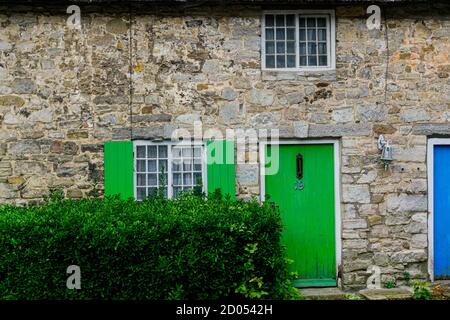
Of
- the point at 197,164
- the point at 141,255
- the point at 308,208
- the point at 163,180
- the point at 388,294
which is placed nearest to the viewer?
the point at 141,255

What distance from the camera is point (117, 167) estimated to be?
803 centimetres

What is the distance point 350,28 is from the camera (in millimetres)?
8336

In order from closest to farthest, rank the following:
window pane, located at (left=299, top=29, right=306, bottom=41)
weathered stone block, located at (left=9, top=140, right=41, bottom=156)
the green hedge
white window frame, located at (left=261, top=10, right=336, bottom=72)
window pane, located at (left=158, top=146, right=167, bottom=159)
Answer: the green hedge < weathered stone block, located at (left=9, top=140, right=41, bottom=156) < window pane, located at (left=158, top=146, right=167, bottom=159) < white window frame, located at (left=261, top=10, right=336, bottom=72) < window pane, located at (left=299, top=29, right=306, bottom=41)

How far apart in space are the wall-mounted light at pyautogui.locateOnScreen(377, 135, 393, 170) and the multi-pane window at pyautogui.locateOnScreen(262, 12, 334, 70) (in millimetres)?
1364

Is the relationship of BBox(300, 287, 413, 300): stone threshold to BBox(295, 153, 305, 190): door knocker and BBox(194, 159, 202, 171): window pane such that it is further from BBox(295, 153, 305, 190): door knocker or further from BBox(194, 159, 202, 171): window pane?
BBox(194, 159, 202, 171): window pane

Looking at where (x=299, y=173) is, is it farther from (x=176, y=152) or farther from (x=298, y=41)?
(x=298, y=41)

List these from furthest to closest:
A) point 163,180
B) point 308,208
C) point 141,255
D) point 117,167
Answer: point 308,208, point 163,180, point 117,167, point 141,255

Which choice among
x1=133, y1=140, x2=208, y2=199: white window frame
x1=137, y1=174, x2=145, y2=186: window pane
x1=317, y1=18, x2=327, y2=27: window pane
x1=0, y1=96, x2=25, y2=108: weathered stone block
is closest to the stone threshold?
x1=133, y1=140, x2=208, y2=199: white window frame

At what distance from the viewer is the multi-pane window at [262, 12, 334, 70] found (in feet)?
27.5

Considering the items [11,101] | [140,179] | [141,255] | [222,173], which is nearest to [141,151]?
[140,179]

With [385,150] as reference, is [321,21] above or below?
above

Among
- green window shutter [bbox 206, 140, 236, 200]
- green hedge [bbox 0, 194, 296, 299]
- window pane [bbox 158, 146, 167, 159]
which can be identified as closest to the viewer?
green hedge [bbox 0, 194, 296, 299]

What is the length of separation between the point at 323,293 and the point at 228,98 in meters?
3.22
